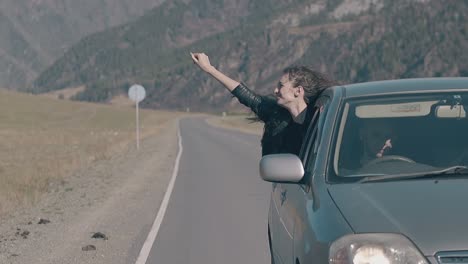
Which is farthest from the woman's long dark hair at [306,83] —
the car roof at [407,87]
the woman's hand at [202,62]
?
the car roof at [407,87]

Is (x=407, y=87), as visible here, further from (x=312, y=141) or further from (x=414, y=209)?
(x=414, y=209)

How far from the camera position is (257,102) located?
7957mm

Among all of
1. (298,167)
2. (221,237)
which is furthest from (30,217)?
(298,167)

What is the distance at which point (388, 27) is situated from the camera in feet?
579

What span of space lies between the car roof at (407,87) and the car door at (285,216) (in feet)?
1.36

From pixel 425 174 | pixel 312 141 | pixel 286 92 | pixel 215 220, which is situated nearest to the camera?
pixel 425 174

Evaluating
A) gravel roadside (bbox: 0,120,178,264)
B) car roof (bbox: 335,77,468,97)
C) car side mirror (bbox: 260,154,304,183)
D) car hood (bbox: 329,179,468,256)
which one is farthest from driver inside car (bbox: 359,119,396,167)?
gravel roadside (bbox: 0,120,178,264)

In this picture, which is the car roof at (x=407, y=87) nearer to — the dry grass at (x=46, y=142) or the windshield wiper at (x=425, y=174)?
the windshield wiper at (x=425, y=174)

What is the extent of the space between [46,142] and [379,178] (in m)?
57.9

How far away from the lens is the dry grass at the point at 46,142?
2470cm

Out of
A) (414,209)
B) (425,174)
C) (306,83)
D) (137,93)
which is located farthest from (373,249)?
(137,93)

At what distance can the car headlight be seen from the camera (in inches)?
178

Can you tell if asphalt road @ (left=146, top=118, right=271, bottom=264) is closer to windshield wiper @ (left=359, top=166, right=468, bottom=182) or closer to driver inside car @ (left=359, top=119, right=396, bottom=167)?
driver inside car @ (left=359, top=119, right=396, bottom=167)

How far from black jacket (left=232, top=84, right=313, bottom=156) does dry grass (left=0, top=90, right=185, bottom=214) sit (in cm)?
1006
